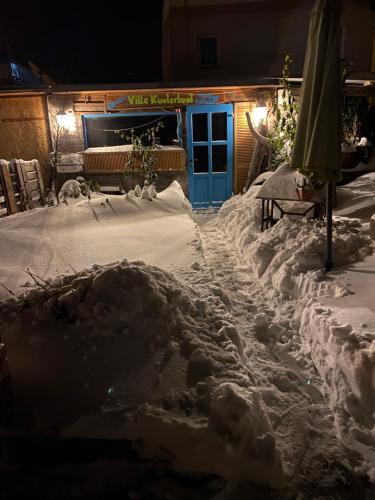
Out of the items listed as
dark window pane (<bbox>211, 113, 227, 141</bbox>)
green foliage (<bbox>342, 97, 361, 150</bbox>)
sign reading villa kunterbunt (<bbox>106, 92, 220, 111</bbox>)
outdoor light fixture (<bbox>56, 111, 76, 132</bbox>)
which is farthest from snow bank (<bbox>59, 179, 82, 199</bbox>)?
green foliage (<bbox>342, 97, 361, 150</bbox>)

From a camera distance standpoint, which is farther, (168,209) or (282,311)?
(168,209)

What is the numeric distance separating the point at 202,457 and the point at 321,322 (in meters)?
1.87

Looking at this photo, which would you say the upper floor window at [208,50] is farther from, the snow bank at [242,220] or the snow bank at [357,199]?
the snow bank at [357,199]

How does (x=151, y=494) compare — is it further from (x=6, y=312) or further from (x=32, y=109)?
(x=32, y=109)

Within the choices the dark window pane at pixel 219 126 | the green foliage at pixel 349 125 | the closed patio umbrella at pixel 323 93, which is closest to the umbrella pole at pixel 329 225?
the closed patio umbrella at pixel 323 93

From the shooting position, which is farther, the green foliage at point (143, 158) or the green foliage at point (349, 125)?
the green foliage at point (143, 158)

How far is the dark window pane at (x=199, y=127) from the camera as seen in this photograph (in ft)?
39.1

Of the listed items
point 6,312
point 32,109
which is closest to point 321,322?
point 6,312

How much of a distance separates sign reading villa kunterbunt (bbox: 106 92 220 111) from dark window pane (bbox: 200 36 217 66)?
12.3ft

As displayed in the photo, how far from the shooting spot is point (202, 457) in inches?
103

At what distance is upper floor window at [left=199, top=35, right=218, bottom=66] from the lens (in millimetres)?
14211

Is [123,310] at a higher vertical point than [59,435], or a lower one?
higher

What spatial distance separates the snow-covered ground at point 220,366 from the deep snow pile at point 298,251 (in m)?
0.03

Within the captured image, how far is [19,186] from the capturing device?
10359mm
